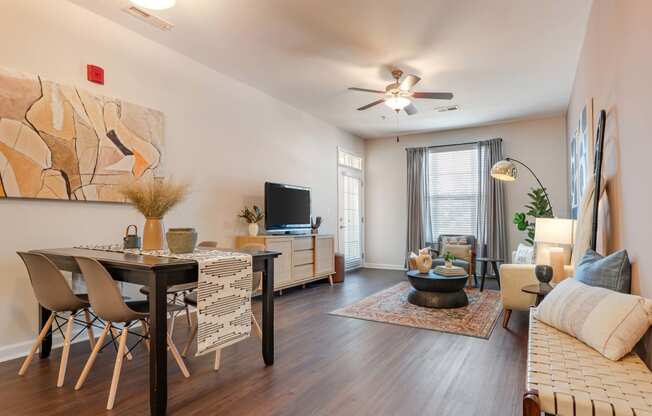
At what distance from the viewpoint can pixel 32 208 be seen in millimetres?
3018

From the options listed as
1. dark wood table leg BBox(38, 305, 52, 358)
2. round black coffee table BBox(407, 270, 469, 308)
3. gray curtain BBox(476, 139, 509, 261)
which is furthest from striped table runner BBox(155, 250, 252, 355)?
gray curtain BBox(476, 139, 509, 261)

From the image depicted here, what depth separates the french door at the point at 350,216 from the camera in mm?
7511

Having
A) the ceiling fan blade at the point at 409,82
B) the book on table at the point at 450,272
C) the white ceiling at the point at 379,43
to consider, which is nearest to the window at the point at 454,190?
the white ceiling at the point at 379,43

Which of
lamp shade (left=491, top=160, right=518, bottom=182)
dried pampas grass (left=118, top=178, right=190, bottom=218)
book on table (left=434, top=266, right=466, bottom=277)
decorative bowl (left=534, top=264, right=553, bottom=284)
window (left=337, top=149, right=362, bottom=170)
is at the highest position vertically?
window (left=337, top=149, right=362, bottom=170)

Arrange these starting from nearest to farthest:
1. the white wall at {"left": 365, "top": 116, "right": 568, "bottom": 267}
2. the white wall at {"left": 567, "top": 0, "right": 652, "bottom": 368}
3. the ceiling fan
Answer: the white wall at {"left": 567, "top": 0, "right": 652, "bottom": 368}
the ceiling fan
the white wall at {"left": 365, "top": 116, "right": 568, "bottom": 267}

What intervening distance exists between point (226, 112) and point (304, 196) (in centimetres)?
182

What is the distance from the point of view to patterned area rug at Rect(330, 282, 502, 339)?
12.1 feet

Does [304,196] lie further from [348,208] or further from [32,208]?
[32,208]

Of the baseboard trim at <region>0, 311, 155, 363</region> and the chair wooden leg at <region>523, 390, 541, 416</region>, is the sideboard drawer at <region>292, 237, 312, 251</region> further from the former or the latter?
the chair wooden leg at <region>523, 390, 541, 416</region>

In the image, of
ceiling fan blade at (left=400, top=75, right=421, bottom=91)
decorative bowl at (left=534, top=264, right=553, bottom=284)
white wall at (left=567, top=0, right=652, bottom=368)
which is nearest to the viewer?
white wall at (left=567, top=0, right=652, bottom=368)

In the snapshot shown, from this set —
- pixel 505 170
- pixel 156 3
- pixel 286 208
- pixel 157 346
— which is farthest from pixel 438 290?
pixel 156 3

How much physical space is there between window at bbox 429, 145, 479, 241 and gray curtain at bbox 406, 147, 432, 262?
108 millimetres

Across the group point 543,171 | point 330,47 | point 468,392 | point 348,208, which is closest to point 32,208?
point 330,47

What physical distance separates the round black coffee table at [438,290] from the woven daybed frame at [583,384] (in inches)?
103
